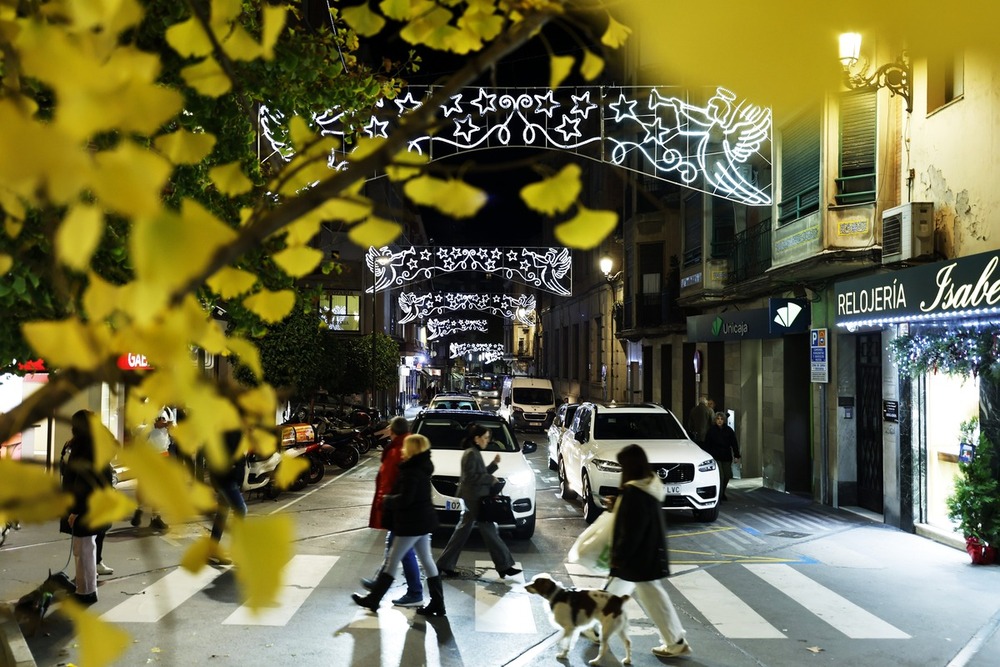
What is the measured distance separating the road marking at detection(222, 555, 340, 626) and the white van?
2333cm

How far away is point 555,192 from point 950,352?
10.8 metres

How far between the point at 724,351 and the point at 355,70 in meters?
16.6

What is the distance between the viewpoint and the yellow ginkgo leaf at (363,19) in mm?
2833

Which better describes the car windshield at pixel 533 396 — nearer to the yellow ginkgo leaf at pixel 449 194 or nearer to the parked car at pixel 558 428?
the parked car at pixel 558 428

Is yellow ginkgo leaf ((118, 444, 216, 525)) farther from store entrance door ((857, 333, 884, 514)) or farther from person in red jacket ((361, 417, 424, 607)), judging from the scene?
store entrance door ((857, 333, 884, 514))

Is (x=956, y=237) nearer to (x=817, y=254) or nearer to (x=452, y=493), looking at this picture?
(x=817, y=254)

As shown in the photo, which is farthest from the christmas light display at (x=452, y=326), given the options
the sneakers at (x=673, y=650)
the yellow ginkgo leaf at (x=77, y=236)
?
the yellow ginkgo leaf at (x=77, y=236)

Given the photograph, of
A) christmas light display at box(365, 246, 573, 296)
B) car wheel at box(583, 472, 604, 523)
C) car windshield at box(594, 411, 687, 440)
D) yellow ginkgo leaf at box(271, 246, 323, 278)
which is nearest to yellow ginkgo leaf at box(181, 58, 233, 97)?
yellow ginkgo leaf at box(271, 246, 323, 278)

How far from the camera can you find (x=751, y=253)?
66.5ft

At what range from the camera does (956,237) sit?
11523 millimetres

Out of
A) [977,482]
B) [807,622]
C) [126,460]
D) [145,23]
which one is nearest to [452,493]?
[807,622]

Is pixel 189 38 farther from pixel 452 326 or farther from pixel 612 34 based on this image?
pixel 452 326

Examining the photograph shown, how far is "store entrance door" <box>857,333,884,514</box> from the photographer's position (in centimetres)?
1438

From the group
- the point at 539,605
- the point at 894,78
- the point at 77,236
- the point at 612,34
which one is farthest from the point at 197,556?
the point at 894,78
